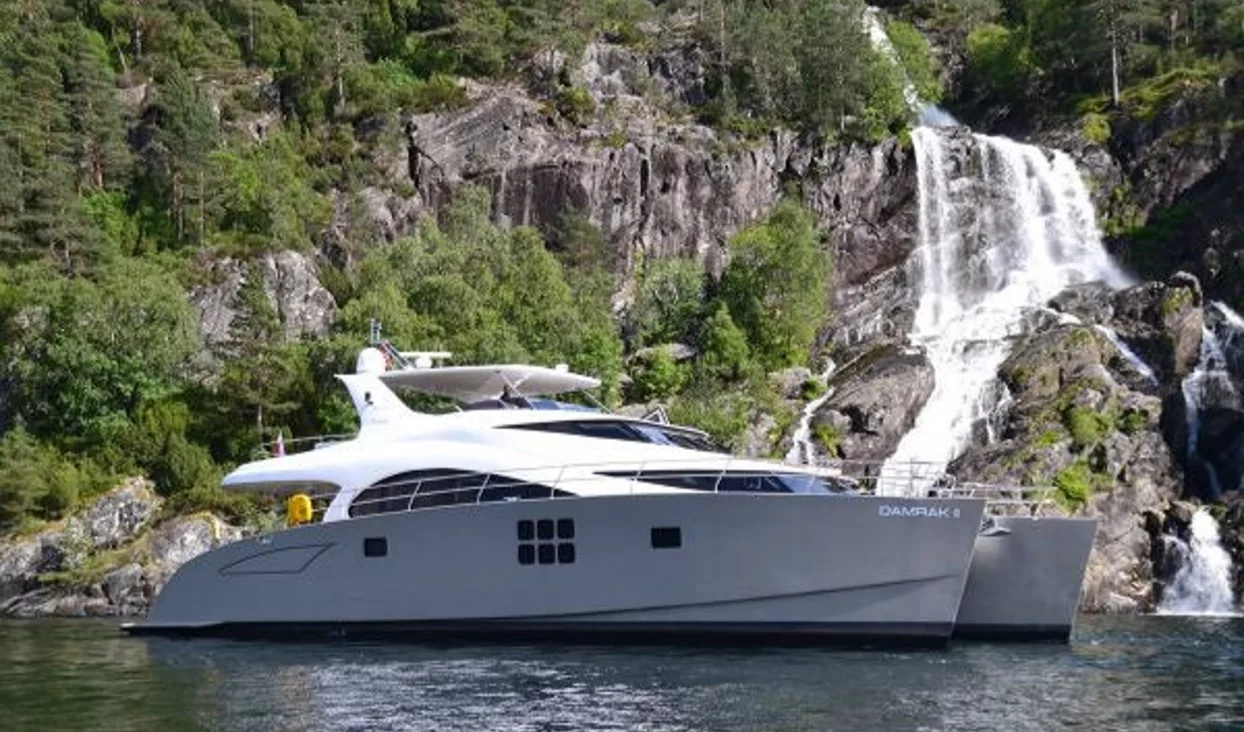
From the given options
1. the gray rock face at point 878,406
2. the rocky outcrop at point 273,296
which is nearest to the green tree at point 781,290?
the gray rock face at point 878,406

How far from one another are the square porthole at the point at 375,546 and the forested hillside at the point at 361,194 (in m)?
21.4

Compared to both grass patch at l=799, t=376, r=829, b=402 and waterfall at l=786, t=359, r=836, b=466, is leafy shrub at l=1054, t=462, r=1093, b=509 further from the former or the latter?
grass patch at l=799, t=376, r=829, b=402

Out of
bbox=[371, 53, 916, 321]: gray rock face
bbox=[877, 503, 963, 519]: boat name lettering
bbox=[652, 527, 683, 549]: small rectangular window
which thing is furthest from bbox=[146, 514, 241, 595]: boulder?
bbox=[877, 503, 963, 519]: boat name lettering

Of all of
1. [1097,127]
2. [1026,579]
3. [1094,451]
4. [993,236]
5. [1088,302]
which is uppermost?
[1097,127]

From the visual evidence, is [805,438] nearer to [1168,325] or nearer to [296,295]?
[1168,325]

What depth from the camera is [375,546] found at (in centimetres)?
2450

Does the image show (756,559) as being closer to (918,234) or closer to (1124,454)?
(1124,454)

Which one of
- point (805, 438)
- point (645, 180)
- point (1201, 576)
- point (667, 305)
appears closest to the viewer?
point (1201, 576)

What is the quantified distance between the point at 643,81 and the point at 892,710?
53.8 m

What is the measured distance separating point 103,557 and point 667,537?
83.7 ft

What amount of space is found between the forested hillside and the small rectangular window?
920 inches

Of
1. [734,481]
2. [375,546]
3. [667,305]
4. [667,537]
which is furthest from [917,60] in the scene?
[667,537]

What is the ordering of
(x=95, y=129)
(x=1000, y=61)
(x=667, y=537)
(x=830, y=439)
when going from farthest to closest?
(x=1000, y=61)
(x=95, y=129)
(x=830, y=439)
(x=667, y=537)

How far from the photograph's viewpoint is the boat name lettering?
21.7 metres
